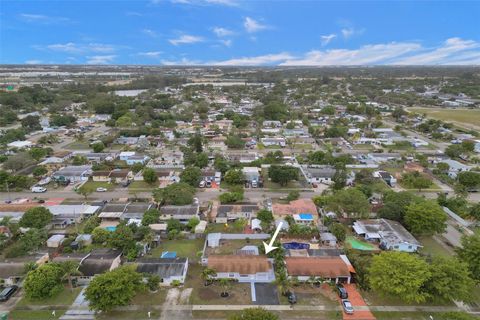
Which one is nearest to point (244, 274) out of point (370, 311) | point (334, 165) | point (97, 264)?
point (370, 311)

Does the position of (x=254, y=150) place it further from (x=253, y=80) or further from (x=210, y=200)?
(x=253, y=80)

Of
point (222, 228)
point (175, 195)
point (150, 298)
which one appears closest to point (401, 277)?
point (222, 228)

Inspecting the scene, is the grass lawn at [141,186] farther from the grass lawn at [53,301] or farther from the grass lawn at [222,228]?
the grass lawn at [53,301]

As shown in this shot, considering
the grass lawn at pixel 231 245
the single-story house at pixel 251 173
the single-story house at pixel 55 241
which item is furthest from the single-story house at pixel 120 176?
the grass lawn at pixel 231 245

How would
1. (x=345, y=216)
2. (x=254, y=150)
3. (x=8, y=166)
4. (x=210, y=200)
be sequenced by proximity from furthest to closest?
(x=254, y=150)
(x=8, y=166)
(x=210, y=200)
(x=345, y=216)

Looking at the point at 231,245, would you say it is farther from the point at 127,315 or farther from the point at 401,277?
the point at 401,277
